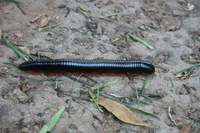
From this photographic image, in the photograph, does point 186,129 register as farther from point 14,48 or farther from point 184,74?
point 14,48

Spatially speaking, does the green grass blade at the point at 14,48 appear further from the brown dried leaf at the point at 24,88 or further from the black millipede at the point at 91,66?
the brown dried leaf at the point at 24,88

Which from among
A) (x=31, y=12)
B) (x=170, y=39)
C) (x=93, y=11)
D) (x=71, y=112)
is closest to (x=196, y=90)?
(x=170, y=39)

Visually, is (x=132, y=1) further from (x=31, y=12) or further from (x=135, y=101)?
(x=135, y=101)

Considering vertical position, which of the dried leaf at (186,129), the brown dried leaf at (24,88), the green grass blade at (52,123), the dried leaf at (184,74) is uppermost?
the dried leaf at (184,74)

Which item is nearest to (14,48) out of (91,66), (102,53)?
(91,66)

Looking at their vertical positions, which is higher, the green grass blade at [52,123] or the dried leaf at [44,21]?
the dried leaf at [44,21]

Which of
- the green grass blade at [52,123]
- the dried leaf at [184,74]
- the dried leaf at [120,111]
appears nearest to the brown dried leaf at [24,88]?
the green grass blade at [52,123]

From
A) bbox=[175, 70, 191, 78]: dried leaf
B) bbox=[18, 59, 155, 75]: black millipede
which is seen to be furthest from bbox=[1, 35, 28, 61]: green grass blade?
bbox=[175, 70, 191, 78]: dried leaf
